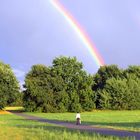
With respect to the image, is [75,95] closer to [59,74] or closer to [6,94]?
[59,74]

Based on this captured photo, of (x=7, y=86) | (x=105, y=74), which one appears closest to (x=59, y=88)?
(x=7, y=86)

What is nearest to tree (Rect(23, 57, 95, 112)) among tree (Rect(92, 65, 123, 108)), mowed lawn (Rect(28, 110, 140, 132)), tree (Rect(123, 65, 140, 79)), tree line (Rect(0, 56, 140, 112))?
tree line (Rect(0, 56, 140, 112))

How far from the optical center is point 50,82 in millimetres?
93062

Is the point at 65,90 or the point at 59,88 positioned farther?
the point at 65,90

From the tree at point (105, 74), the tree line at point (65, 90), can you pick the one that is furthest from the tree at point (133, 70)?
the tree line at point (65, 90)

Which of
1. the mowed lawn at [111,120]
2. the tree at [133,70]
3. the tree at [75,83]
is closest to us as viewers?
the mowed lawn at [111,120]

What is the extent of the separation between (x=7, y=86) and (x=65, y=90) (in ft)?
45.6

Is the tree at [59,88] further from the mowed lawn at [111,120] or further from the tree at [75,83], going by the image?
the mowed lawn at [111,120]

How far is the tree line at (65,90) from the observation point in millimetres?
91250

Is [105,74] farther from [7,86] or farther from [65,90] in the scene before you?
[7,86]

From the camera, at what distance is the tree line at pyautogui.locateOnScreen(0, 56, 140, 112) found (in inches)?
3593

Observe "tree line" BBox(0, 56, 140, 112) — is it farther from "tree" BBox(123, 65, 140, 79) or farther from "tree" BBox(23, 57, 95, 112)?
"tree" BBox(123, 65, 140, 79)

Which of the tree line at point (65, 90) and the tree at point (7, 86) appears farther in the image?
the tree at point (7, 86)

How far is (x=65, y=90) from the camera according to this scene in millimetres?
93375
